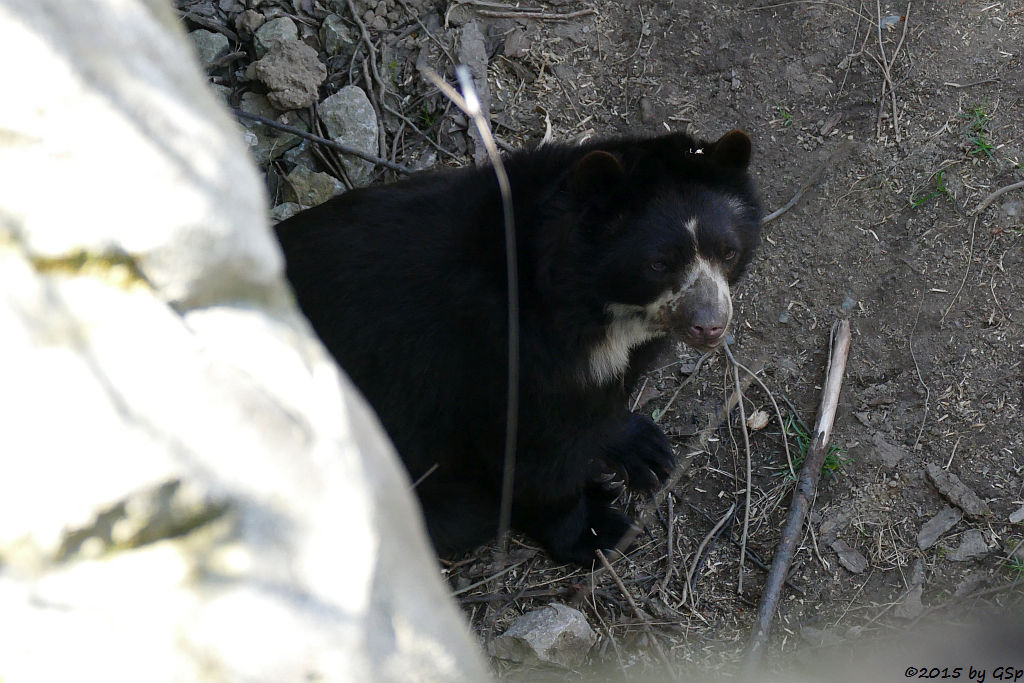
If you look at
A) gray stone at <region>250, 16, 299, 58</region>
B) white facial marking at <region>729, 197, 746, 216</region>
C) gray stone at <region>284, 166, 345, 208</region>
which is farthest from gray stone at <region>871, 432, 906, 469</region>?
gray stone at <region>250, 16, 299, 58</region>

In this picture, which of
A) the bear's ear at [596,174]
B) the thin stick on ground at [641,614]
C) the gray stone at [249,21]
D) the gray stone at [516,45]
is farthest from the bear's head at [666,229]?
the gray stone at [249,21]

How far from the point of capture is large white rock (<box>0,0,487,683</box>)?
3.75 feet

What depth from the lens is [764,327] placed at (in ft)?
15.8

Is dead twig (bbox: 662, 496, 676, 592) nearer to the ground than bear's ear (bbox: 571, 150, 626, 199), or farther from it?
nearer to the ground

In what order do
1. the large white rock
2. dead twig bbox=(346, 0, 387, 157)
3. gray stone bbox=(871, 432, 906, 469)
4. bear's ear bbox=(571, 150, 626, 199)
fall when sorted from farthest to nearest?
dead twig bbox=(346, 0, 387, 157), gray stone bbox=(871, 432, 906, 469), bear's ear bbox=(571, 150, 626, 199), the large white rock

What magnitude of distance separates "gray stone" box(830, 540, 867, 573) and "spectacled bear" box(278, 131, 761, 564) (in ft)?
4.42

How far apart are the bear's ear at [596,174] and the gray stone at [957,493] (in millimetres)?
2414

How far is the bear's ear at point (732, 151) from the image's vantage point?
10.9 feet

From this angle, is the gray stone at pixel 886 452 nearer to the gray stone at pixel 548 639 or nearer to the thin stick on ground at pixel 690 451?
the thin stick on ground at pixel 690 451

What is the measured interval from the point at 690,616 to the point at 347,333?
7.00 ft

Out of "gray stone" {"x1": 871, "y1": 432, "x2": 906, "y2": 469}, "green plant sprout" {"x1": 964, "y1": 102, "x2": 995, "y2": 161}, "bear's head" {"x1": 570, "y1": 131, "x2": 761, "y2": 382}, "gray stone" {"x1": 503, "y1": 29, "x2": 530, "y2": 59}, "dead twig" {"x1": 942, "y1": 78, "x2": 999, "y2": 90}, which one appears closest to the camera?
"bear's head" {"x1": 570, "y1": 131, "x2": 761, "y2": 382}

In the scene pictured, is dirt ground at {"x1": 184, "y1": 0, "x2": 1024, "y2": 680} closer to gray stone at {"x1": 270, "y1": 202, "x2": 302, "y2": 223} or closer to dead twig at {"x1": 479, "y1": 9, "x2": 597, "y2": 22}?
dead twig at {"x1": 479, "y1": 9, "x2": 597, "y2": 22}

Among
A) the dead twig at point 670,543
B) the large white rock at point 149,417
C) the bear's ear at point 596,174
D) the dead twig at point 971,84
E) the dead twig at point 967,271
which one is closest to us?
the large white rock at point 149,417

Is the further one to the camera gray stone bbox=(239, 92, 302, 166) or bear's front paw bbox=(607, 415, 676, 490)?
gray stone bbox=(239, 92, 302, 166)
